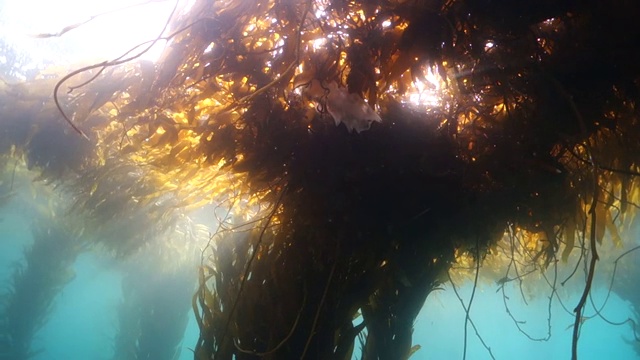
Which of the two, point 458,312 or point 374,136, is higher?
point 458,312

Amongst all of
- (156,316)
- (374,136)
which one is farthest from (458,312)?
(374,136)

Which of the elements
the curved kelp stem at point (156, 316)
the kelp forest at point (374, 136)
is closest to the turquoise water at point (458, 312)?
the curved kelp stem at point (156, 316)

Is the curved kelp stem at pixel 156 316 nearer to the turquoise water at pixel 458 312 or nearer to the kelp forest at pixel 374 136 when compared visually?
the turquoise water at pixel 458 312

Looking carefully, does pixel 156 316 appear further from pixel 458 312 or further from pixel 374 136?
pixel 458 312

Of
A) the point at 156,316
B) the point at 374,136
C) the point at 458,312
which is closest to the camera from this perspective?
the point at 374,136

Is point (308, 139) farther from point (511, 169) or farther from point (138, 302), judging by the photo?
point (138, 302)

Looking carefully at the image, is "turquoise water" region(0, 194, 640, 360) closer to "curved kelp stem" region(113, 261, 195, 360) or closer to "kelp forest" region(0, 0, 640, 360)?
"curved kelp stem" region(113, 261, 195, 360)

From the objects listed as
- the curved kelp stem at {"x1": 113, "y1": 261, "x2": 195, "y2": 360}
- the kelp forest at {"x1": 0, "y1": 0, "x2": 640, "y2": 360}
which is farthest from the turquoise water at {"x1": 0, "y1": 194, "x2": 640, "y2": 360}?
the kelp forest at {"x1": 0, "y1": 0, "x2": 640, "y2": 360}

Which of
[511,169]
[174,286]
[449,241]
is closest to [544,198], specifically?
[511,169]

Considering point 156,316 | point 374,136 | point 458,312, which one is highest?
point 458,312

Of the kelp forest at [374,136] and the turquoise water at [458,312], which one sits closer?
the kelp forest at [374,136]

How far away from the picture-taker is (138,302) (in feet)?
51.3

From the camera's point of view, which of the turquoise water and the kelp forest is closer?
the kelp forest

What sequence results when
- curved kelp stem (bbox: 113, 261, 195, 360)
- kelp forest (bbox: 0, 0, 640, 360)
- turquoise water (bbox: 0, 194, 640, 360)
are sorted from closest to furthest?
1. kelp forest (bbox: 0, 0, 640, 360)
2. curved kelp stem (bbox: 113, 261, 195, 360)
3. turquoise water (bbox: 0, 194, 640, 360)
